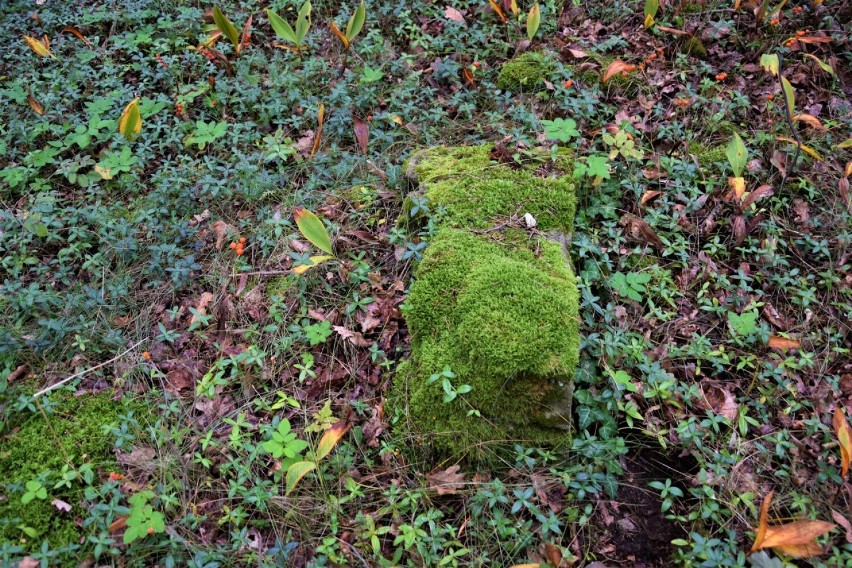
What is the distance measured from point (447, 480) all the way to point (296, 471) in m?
0.65

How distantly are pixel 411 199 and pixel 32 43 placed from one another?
3523 millimetres

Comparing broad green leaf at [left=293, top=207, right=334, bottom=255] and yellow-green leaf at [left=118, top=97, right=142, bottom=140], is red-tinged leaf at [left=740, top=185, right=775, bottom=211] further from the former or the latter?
yellow-green leaf at [left=118, top=97, right=142, bottom=140]

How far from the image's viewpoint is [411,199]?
3145mm

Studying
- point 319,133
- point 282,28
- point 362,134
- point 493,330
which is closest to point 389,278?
point 493,330

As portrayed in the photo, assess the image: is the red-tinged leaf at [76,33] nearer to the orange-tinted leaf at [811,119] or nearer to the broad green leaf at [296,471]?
the broad green leaf at [296,471]

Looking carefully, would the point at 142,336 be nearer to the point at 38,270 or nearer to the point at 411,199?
the point at 38,270

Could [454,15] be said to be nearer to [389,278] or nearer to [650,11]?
[650,11]

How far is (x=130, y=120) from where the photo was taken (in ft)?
12.5

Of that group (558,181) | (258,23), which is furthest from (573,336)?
(258,23)

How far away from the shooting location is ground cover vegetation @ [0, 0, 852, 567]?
2328 millimetres

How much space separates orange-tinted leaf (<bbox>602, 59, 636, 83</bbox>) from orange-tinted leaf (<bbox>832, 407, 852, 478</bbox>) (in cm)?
255

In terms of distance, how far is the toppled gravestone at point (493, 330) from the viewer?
7.87ft

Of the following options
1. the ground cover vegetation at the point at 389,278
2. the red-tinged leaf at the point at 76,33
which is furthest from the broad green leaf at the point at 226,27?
the red-tinged leaf at the point at 76,33

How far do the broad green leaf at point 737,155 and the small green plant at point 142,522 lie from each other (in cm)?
347
